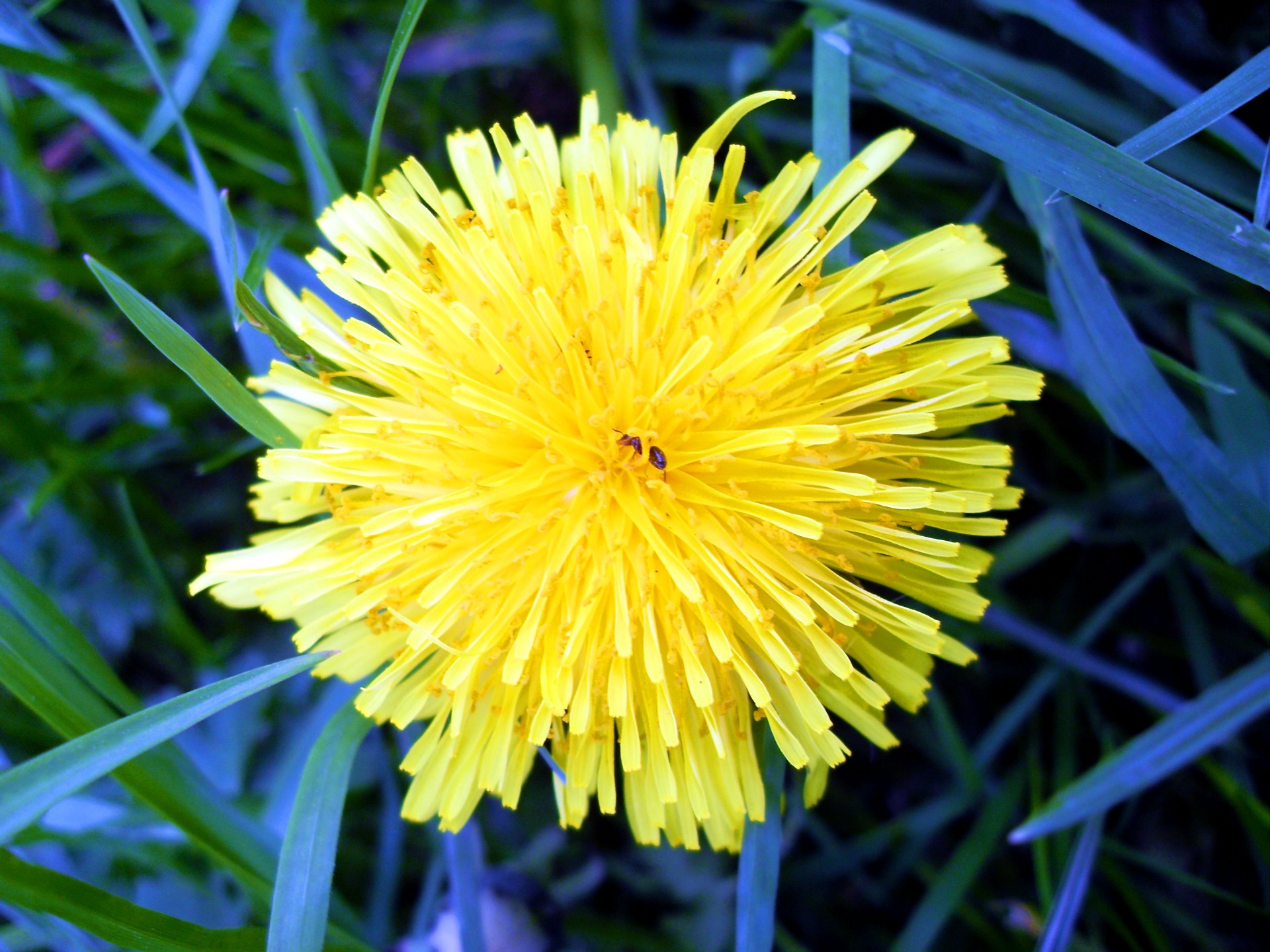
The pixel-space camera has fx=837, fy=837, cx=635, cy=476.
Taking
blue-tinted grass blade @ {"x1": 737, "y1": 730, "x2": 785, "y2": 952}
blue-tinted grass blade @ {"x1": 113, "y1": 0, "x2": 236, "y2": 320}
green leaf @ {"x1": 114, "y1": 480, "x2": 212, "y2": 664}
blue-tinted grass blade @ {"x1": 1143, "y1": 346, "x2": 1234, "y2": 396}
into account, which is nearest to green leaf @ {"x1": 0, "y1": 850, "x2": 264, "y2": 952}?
green leaf @ {"x1": 114, "y1": 480, "x2": 212, "y2": 664}

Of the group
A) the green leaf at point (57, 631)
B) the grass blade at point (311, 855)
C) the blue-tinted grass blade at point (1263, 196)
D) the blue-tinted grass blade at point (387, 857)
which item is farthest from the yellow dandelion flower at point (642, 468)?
the blue-tinted grass blade at point (387, 857)

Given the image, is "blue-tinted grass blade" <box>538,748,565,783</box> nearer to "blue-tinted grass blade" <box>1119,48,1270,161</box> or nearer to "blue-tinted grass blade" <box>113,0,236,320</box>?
"blue-tinted grass blade" <box>113,0,236,320</box>

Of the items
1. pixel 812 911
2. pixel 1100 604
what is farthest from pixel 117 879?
pixel 1100 604

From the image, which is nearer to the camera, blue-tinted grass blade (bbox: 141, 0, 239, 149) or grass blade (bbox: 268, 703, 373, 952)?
grass blade (bbox: 268, 703, 373, 952)

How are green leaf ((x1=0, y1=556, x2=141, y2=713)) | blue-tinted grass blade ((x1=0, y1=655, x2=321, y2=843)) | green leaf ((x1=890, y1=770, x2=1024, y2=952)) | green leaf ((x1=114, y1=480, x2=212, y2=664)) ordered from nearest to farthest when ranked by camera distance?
blue-tinted grass blade ((x1=0, y1=655, x2=321, y2=843)) → green leaf ((x1=0, y1=556, x2=141, y2=713)) → green leaf ((x1=890, y1=770, x2=1024, y2=952)) → green leaf ((x1=114, y1=480, x2=212, y2=664))

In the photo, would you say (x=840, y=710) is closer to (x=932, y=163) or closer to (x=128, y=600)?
(x=932, y=163)

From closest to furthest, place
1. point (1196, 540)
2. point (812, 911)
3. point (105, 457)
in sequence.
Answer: point (1196, 540) < point (812, 911) < point (105, 457)

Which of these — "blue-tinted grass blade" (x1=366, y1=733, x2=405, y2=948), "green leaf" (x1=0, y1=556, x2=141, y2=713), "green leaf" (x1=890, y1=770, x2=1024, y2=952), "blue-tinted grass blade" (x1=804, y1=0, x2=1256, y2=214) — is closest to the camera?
"green leaf" (x1=0, y1=556, x2=141, y2=713)

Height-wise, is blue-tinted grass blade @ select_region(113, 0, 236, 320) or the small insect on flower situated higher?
blue-tinted grass blade @ select_region(113, 0, 236, 320)

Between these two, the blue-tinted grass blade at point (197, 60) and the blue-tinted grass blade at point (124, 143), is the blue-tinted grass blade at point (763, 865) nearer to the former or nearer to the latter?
the blue-tinted grass blade at point (124, 143)
